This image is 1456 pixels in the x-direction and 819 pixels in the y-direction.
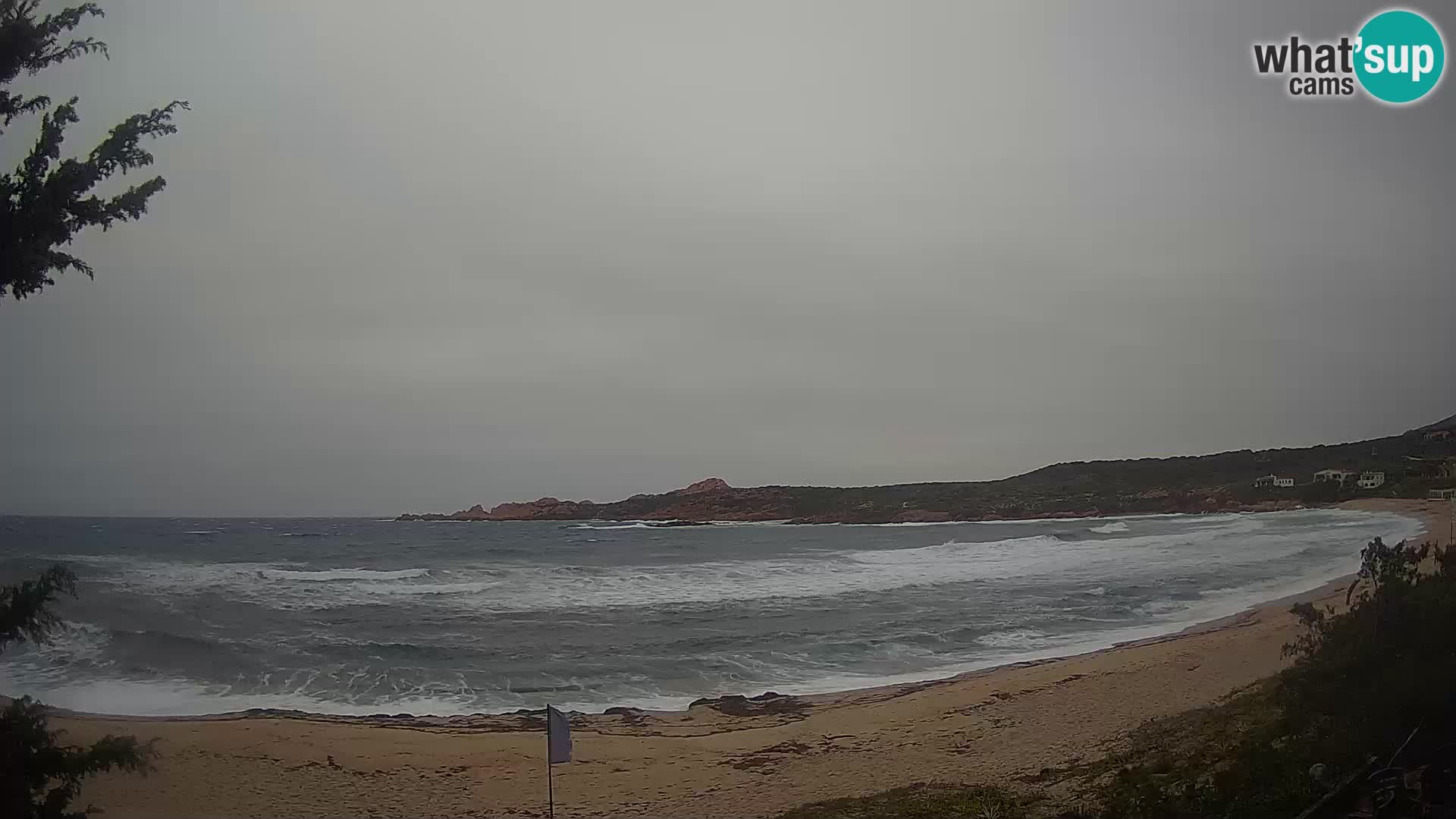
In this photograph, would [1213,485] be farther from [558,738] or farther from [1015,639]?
[558,738]

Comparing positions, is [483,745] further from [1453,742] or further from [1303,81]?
[1303,81]

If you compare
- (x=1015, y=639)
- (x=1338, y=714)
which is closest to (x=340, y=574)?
(x=1015, y=639)

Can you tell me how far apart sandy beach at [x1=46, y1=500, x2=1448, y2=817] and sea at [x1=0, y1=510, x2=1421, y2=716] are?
0.97m

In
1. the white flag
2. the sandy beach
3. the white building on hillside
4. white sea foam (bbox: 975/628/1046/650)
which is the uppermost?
the white building on hillside

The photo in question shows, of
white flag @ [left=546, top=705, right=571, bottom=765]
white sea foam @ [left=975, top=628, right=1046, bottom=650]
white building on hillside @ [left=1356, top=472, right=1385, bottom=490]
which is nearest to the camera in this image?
white flag @ [left=546, top=705, right=571, bottom=765]

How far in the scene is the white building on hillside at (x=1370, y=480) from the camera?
26.1 ft

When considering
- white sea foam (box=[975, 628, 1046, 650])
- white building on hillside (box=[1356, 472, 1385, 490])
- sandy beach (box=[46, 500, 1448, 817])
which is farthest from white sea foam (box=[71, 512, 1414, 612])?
sandy beach (box=[46, 500, 1448, 817])

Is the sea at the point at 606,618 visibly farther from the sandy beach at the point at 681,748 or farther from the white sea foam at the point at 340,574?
the sandy beach at the point at 681,748

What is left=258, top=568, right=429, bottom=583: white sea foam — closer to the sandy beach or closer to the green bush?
the sandy beach

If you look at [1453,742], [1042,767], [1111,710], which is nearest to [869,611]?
[1111,710]

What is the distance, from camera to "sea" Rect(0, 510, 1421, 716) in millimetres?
9055

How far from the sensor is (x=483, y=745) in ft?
24.2

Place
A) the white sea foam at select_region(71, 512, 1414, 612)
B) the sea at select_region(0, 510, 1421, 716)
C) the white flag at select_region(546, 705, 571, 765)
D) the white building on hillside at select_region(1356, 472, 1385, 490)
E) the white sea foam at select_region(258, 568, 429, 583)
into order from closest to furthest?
the white flag at select_region(546, 705, 571, 765) → the white building on hillside at select_region(1356, 472, 1385, 490) → the sea at select_region(0, 510, 1421, 716) → the white sea foam at select_region(71, 512, 1414, 612) → the white sea foam at select_region(258, 568, 429, 583)

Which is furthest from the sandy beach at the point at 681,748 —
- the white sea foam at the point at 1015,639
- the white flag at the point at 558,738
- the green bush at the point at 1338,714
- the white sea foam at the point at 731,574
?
the white sea foam at the point at 731,574
